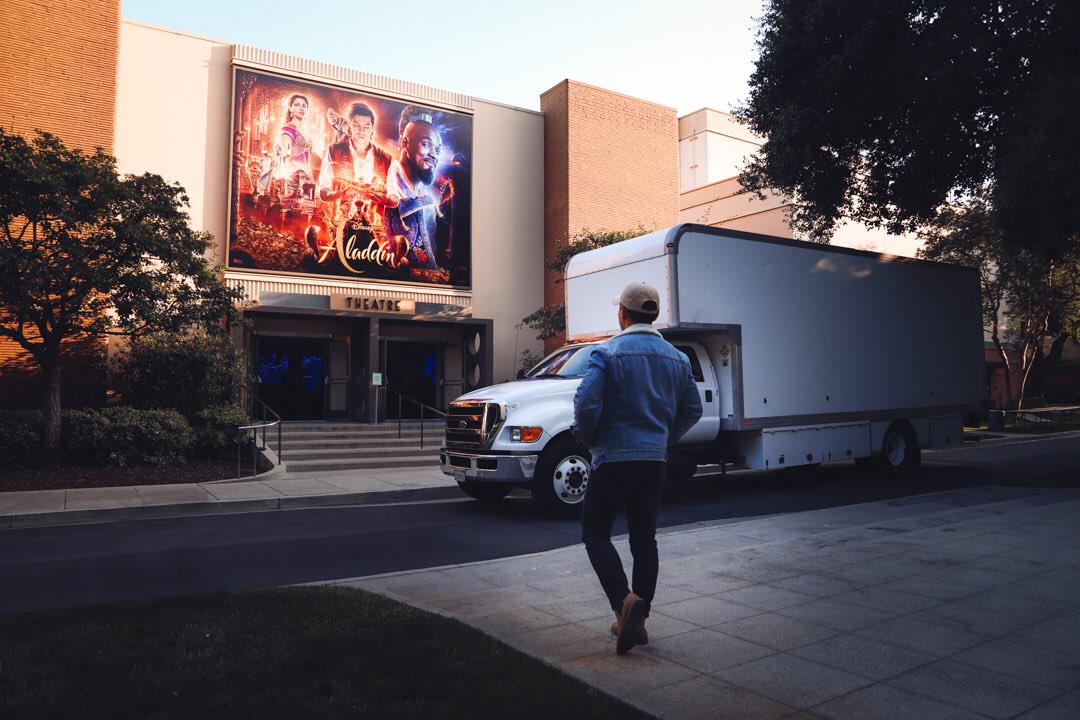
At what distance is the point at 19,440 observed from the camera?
45.4ft

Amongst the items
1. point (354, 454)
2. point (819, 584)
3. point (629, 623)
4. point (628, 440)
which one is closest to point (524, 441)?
point (819, 584)

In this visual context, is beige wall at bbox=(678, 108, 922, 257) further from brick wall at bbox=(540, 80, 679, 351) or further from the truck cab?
the truck cab

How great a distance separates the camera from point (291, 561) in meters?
7.39

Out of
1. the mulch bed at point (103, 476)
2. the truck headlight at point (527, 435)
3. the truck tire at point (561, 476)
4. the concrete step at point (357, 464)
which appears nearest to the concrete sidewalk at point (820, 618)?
the truck tire at point (561, 476)

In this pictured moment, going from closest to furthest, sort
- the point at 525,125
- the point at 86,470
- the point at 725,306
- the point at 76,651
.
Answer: the point at 76,651
the point at 725,306
the point at 86,470
the point at 525,125

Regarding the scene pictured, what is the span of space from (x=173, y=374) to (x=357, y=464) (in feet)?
16.2

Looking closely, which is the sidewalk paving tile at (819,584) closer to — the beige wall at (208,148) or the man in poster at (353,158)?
the beige wall at (208,148)

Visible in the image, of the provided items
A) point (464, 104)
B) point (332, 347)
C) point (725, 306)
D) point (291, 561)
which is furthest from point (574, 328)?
point (464, 104)

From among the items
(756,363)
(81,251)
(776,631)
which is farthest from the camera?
(81,251)

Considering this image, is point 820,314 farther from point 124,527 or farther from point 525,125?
point 525,125

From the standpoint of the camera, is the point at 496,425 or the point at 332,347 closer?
the point at 496,425

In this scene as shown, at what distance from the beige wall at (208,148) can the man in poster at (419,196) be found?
1.06 metres

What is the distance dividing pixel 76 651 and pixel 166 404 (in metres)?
13.9

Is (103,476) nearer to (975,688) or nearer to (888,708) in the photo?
(888,708)
